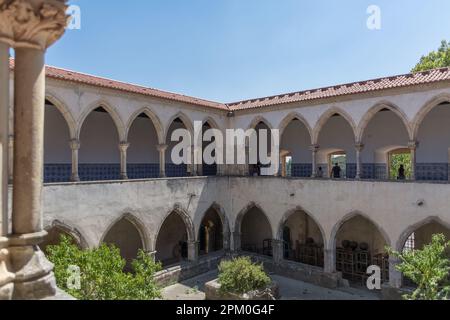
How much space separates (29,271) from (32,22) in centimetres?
235

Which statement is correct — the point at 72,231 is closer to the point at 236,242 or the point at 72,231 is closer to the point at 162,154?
the point at 162,154

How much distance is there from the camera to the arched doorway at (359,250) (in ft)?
46.6

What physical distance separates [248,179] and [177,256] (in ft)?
18.6

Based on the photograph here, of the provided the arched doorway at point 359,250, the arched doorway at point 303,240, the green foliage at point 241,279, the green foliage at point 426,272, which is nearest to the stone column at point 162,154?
the green foliage at point 241,279

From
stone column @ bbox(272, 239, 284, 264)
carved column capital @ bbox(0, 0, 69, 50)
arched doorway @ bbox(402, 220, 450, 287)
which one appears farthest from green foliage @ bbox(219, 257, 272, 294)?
carved column capital @ bbox(0, 0, 69, 50)

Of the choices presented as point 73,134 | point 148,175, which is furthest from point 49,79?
point 148,175

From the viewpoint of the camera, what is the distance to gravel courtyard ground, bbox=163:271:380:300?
491 inches

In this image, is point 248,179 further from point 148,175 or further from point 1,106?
point 1,106

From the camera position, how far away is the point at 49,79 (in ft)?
34.9

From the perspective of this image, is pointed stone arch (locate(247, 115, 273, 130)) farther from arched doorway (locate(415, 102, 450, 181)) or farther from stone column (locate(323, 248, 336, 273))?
arched doorway (locate(415, 102, 450, 181))

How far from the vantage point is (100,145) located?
603 inches

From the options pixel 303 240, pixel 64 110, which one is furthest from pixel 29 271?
pixel 303 240

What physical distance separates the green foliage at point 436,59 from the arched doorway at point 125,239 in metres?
21.1

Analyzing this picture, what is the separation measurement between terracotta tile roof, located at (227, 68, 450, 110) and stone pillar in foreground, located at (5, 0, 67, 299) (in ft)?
38.7
